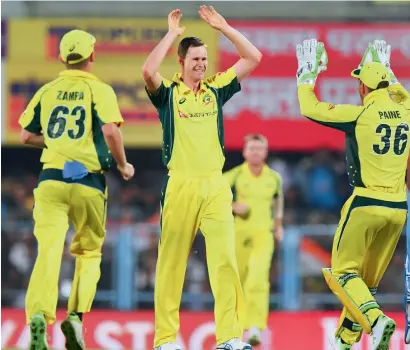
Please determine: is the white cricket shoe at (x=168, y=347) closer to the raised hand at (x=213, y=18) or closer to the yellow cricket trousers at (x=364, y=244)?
the yellow cricket trousers at (x=364, y=244)

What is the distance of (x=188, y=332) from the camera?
1634 centimetres

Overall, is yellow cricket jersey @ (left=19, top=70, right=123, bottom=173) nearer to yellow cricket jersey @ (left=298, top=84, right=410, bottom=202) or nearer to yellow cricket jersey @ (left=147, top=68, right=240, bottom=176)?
yellow cricket jersey @ (left=147, top=68, right=240, bottom=176)

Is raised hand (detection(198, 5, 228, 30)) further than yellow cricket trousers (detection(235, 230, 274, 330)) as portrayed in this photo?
No

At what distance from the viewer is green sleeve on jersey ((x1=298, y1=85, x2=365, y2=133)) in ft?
37.4

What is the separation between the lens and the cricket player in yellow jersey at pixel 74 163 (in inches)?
453

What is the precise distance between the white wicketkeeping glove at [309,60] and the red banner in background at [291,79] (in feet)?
35.4

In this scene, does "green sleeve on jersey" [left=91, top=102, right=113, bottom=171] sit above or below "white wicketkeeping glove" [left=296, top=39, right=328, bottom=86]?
below

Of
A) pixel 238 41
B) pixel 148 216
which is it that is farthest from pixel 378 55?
pixel 148 216

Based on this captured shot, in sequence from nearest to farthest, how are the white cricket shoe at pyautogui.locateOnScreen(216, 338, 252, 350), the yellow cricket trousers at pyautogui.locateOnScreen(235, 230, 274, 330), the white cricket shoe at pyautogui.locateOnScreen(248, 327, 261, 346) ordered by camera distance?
the white cricket shoe at pyautogui.locateOnScreen(216, 338, 252, 350)
the white cricket shoe at pyautogui.locateOnScreen(248, 327, 261, 346)
the yellow cricket trousers at pyautogui.locateOnScreen(235, 230, 274, 330)

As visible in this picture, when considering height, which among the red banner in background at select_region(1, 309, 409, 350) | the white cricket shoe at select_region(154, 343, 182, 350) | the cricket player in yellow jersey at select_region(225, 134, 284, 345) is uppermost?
the cricket player in yellow jersey at select_region(225, 134, 284, 345)

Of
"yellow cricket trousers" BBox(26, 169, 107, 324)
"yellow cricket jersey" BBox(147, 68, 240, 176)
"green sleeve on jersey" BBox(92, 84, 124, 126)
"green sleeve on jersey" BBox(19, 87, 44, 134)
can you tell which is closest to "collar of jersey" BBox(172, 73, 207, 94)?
"yellow cricket jersey" BBox(147, 68, 240, 176)

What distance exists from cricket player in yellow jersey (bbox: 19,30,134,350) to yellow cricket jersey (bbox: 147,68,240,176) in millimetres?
699

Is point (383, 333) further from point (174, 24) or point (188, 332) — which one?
point (188, 332)

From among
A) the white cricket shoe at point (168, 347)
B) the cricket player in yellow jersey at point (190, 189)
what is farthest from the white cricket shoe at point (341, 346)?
the white cricket shoe at point (168, 347)
